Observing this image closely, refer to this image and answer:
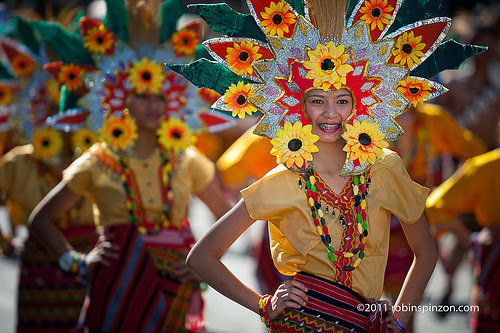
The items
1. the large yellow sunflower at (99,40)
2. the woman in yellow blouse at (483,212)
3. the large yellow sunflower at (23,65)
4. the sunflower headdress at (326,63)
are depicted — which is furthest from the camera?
the large yellow sunflower at (23,65)

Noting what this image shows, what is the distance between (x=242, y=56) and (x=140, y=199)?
148 cm

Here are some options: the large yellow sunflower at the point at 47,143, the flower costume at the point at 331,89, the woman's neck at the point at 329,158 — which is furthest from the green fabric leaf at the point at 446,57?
the large yellow sunflower at the point at 47,143

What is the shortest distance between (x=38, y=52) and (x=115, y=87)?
1.73m

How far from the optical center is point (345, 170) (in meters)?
3.25

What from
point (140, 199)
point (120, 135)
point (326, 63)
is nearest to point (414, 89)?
point (326, 63)

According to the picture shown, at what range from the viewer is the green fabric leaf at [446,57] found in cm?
341

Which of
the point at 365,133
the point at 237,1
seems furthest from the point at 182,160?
the point at 237,1

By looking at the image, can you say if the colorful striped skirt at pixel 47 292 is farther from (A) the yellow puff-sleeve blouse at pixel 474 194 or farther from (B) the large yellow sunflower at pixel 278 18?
(B) the large yellow sunflower at pixel 278 18

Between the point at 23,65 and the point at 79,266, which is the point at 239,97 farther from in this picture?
the point at 23,65

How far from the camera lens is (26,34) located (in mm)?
6176

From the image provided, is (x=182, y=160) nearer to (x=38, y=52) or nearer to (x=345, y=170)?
(x=345, y=170)

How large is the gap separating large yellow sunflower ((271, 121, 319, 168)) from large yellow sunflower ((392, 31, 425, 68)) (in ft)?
1.77

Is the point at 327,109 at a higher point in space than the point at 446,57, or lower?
lower

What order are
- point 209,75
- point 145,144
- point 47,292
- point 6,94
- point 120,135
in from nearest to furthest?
point 209,75
point 120,135
point 145,144
point 47,292
point 6,94
